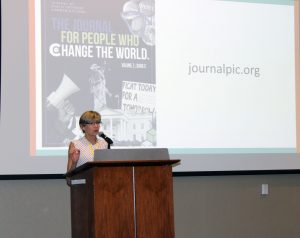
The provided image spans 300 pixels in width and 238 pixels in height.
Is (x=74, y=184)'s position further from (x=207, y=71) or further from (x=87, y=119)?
(x=207, y=71)

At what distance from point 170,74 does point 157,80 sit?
13 centimetres

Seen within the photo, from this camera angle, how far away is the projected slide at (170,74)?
5.05m

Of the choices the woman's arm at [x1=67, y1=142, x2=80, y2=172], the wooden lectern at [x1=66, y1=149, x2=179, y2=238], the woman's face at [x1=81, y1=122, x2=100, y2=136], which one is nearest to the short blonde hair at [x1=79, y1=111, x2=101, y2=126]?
the woman's face at [x1=81, y1=122, x2=100, y2=136]

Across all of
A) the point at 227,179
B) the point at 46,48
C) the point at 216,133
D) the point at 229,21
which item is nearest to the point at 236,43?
the point at 229,21

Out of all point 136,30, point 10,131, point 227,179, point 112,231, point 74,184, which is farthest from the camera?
point 227,179

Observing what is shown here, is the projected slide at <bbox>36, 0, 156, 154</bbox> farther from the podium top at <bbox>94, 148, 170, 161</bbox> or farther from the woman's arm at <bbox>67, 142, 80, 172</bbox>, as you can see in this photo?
the podium top at <bbox>94, 148, 170, 161</bbox>

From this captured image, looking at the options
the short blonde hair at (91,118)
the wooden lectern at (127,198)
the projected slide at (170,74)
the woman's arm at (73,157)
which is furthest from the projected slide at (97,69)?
the wooden lectern at (127,198)

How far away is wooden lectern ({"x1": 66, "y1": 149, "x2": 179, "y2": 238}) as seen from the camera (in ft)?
11.0

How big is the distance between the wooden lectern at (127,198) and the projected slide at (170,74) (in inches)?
63.5

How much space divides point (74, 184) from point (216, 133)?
1945mm

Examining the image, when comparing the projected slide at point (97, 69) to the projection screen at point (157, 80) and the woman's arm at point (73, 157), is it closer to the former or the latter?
the projection screen at point (157, 80)

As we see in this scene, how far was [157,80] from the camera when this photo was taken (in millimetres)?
5336

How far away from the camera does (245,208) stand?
5.72 metres

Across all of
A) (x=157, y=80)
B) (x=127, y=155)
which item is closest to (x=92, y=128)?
(x=127, y=155)
